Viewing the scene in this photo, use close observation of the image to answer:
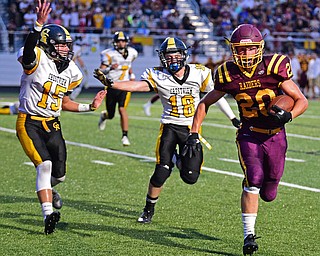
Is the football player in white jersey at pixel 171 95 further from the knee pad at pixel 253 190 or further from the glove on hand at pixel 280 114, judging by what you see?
the glove on hand at pixel 280 114

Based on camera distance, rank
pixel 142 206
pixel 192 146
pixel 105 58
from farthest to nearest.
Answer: pixel 105 58, pixel 142 206, pixel 192 146

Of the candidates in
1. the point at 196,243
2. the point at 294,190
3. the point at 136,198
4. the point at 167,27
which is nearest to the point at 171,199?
the point at 136,198

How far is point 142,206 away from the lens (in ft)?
23.4

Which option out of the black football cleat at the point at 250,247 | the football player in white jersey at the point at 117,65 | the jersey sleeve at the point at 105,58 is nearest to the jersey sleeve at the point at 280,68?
the black football cleat at the point at 250,247

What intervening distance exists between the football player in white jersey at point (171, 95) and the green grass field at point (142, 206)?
37 centimetres

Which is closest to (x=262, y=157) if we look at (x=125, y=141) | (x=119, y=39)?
(x=125, y=141)

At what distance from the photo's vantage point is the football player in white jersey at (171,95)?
6.38 meters

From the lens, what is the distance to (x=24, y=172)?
29.7ft

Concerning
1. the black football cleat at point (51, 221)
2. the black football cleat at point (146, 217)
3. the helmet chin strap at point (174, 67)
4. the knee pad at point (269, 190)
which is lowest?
the black football cleat at point (146, 217)

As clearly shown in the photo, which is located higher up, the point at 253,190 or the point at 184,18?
the point at 253,190

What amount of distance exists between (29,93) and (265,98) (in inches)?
74.6

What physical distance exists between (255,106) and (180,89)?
1.36 meters

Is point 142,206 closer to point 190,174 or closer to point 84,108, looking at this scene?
point 190,174

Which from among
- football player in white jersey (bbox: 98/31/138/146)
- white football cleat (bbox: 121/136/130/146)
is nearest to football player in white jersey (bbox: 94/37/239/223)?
white football cleat (bbox: 121/136/130/146)
